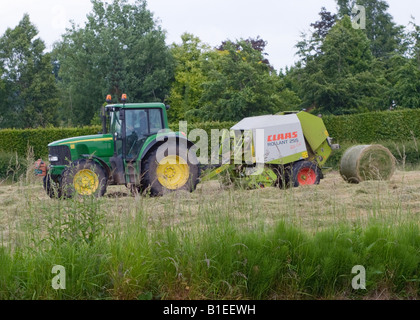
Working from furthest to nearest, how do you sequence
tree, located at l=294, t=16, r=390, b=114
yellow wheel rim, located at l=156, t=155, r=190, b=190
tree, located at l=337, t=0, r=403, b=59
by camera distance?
1. tree, located at l=337, t=0, r=403, b=59
2. tree, located at l=294, t=16, r=390, b=114
3. yellow wheel rim, located at l=156, t=155, r=190, b=190

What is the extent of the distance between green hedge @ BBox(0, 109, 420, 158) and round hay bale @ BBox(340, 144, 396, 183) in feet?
26.9

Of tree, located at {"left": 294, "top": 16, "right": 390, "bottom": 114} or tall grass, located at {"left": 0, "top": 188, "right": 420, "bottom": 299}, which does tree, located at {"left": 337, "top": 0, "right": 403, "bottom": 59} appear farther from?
tall grass, located at {"left": 0, "top": 188, "right": 420, "bottom": 299}

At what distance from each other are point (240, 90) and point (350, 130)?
207 inches

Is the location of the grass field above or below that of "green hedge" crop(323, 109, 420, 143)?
below

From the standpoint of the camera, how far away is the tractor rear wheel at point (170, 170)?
1052cm

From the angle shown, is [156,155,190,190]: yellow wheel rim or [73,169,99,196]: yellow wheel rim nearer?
[73,169,99,196]: yellow wheel rim

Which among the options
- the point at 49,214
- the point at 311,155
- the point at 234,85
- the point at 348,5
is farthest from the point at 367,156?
the point at 348,5

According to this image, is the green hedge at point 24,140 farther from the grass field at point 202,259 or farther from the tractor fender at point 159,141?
the grass field at point 202,259

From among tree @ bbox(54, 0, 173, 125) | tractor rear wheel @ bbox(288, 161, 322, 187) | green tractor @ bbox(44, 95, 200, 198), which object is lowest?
tractor rear wheel @ bbox(288, 161, 322, 187)

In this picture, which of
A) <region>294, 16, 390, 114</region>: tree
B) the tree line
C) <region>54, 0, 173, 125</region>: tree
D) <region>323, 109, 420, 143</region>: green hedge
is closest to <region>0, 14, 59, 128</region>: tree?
the tree line

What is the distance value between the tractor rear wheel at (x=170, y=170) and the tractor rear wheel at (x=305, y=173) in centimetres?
218

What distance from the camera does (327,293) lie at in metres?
4.48

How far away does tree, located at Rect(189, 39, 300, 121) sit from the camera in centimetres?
2267
